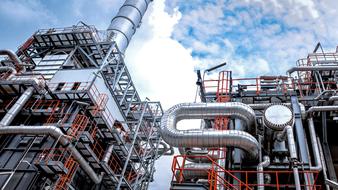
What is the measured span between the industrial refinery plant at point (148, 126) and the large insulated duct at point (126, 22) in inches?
175

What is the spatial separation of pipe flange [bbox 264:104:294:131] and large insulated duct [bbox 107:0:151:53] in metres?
19.3

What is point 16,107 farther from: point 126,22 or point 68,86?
point 126,22

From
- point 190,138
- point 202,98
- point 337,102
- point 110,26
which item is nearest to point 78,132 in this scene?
point 202,98

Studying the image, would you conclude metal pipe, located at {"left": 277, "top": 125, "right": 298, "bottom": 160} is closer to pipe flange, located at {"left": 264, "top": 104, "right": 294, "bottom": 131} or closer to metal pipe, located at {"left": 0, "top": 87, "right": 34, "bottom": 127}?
pipe flange, located at {"left": 264, "top": 104, "right": 294, "bottom": 131}

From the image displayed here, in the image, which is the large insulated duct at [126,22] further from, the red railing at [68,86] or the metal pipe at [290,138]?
the metal pipe at [290,138]

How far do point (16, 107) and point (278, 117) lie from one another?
1326cm

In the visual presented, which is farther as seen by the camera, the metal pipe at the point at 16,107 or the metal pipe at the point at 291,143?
the metal pipe at the point at 16,107

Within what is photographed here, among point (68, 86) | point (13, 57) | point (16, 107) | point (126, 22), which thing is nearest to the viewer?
Result: point (16, 107)

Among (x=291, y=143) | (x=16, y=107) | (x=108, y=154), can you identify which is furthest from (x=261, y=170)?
(x=16, y=107)

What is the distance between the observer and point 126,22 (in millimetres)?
30500

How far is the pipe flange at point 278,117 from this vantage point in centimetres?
1023

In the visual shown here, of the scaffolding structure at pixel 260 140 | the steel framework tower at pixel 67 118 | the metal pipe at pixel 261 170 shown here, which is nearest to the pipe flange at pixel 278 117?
the scaffolding structure at pixel 260 140

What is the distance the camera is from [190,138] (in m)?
9.95

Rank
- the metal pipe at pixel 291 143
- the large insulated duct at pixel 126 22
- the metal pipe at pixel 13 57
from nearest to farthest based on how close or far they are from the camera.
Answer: the metal pipe at pixel 291 143 < the metal pipe at pixel 13 57 < the large insulated duct at pixel 126 22
